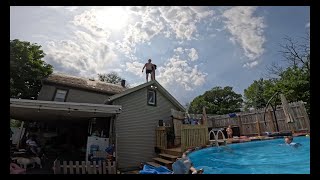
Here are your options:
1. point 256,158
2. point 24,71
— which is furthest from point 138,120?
point 24,71

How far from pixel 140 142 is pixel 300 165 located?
711 centimetres

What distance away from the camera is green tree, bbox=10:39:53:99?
18547 millimetres

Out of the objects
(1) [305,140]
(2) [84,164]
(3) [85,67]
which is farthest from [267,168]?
(3) [85,67]

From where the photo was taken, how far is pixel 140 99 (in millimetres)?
12852

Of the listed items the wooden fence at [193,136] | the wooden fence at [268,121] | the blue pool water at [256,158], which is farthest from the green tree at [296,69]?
the wooden fence at [193,136]

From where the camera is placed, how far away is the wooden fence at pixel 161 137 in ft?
39.5

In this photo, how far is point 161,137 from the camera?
12.4 meters

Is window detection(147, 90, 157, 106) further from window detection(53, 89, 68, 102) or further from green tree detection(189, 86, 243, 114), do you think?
green tree detection(189, 86, 243, 114)

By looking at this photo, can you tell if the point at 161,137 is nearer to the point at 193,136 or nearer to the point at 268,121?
the point at 193,136

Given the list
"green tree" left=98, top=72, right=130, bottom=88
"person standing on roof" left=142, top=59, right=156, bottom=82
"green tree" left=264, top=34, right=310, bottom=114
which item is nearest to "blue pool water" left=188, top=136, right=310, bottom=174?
"person standing on roof" left=142, top=59, right=156, bottom=82

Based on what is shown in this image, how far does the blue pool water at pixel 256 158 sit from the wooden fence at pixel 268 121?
2.32 m

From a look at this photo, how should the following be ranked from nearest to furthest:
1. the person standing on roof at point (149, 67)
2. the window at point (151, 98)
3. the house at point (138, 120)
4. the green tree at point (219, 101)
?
the house at point (138, 120) → the window at point (151, 98) → the person standing on roof at point (149, 67) → the green tree at point (219, 101)

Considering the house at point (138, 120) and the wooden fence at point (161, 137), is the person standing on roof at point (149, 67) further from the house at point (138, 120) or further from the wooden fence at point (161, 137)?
the wooden fence at point (161, 137)
